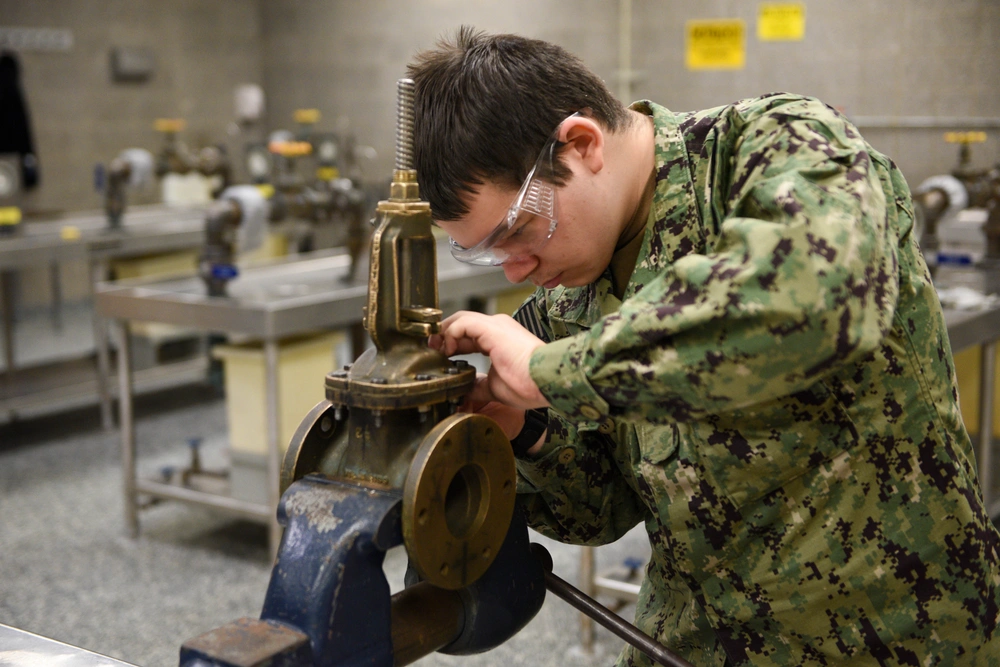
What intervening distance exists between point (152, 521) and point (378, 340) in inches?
115

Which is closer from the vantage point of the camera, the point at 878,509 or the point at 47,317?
the point at 878,509

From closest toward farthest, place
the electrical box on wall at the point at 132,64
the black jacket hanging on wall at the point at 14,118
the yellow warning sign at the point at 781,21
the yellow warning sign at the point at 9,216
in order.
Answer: the yellow warning sign at the point at 9,216, the yellow warning sign at the point at 781,21, the black jacket hanging on wall at the point at 14,118, the electrical box on wall at the point at 132,64

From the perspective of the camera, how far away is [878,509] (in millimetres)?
970

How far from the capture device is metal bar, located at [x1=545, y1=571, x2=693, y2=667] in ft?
3.44

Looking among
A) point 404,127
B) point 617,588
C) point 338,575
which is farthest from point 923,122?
point 338,575

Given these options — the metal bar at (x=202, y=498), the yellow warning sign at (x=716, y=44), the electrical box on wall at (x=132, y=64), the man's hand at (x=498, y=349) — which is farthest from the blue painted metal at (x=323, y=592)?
the electrical box on wall at (x=132, y=64)

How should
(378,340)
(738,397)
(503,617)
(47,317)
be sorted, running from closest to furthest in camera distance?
(738,397) → (378,340) → (503,617) → (47,317)

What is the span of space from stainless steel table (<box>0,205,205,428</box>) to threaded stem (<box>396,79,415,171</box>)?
3.80 meters

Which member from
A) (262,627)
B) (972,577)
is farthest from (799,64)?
(262,627)

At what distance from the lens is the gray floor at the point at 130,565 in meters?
2.66

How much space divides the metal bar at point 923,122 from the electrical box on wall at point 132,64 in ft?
16.0

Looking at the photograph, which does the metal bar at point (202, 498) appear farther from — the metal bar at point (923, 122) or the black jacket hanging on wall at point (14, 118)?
the black jacket hanging on wall at point (14, 118)

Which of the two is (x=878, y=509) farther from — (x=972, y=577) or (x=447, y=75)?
(x=447, y=75)

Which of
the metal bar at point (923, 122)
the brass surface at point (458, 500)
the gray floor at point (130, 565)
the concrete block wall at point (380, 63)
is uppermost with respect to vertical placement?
the concrete block wall at point (380, 63)
